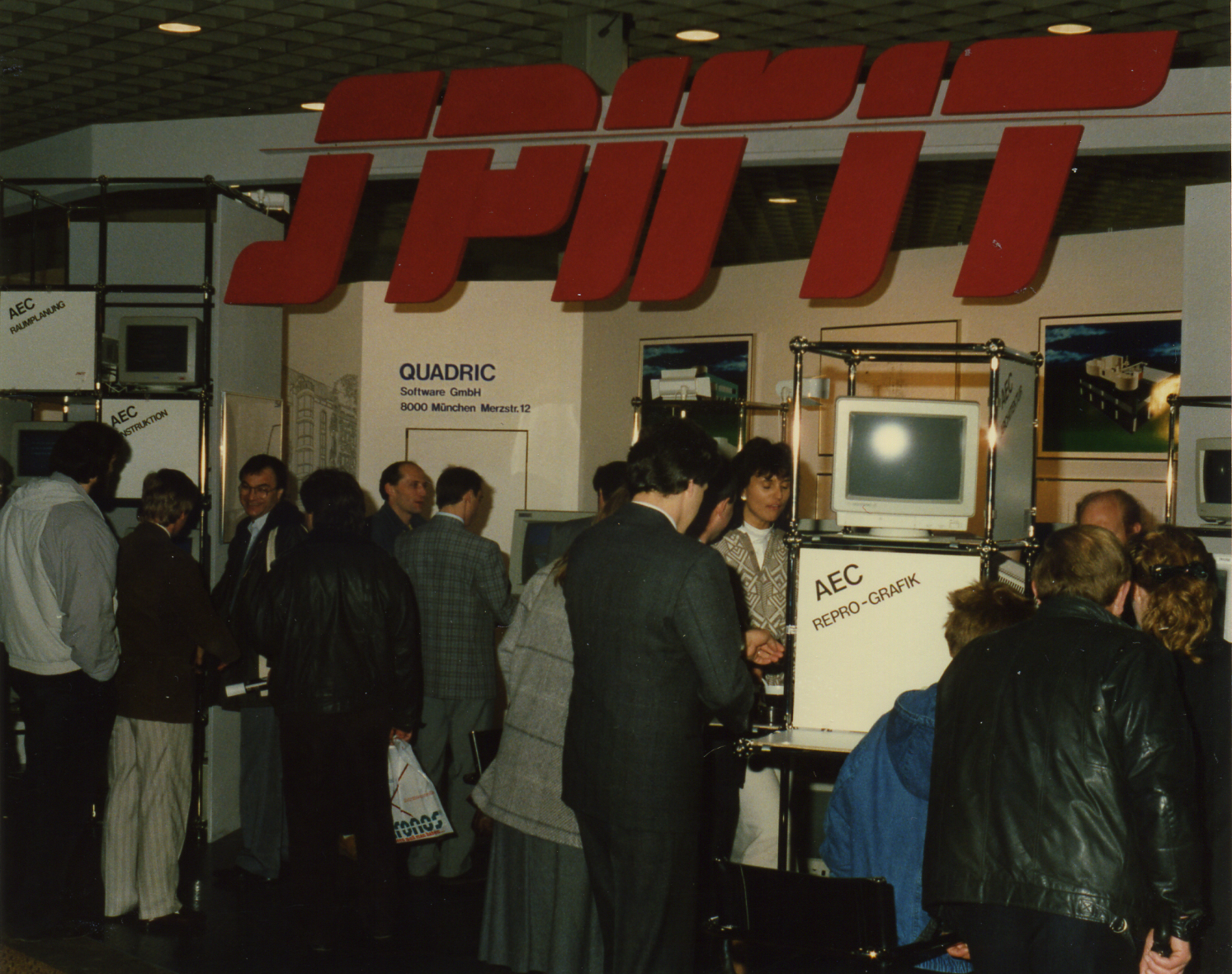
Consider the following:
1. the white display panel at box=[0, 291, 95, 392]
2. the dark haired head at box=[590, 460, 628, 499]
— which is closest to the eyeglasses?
the dark haired head at box=[590, 460, 628, 499]

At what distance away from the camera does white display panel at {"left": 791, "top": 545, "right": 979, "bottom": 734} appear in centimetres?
330

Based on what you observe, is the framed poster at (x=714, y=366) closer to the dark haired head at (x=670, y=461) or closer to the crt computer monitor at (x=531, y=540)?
the crt computer monitor at (x=531, y=540)

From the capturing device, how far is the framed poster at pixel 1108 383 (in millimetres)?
5867

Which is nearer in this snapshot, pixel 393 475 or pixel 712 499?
pixel 712 499

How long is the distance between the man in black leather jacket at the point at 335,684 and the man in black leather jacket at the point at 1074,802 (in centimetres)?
215

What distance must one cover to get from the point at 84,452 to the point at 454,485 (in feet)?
4.48

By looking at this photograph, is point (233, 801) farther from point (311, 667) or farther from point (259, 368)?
point (259, 368)

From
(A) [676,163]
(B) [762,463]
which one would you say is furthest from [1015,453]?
(A) [676,163]

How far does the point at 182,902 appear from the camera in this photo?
4.32 meters

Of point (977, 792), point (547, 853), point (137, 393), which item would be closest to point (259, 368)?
point (137, 393)

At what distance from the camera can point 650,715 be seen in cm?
248

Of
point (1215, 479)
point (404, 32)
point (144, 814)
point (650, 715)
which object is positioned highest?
point (404, 32)

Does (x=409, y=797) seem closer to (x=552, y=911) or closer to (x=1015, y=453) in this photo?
(x=552, y=911)

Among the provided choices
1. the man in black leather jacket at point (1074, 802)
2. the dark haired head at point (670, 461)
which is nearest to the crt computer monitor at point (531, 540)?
the dark haired head at point (670, 461)
